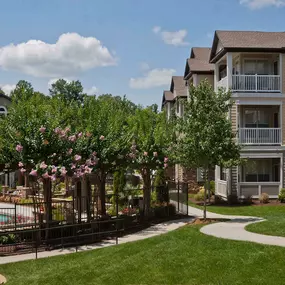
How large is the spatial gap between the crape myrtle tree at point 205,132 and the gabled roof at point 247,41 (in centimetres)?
797

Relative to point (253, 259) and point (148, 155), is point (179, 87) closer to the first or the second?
point (148, 155)

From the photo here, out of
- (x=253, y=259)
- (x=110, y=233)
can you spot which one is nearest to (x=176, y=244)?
(x=253, y=259)

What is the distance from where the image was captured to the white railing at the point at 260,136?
86.9 ft

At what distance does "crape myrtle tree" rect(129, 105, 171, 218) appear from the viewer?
64.7 feet

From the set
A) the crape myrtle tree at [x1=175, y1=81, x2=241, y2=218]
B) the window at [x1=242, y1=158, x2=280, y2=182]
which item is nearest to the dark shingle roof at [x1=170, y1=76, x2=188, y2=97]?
the window at [x1=242, y1=158, x2=280, y2=182]

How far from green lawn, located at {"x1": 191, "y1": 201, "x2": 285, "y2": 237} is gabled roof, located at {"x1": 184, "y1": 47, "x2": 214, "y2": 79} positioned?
12.5 m

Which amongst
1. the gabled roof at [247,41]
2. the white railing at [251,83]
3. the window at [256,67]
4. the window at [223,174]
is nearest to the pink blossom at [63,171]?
the white railing at [251,83]

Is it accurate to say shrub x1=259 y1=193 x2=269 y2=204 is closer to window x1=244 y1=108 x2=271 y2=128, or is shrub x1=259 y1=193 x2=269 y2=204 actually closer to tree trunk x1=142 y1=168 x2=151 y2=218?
window x1=244 y1=108 x2=271 y2=128

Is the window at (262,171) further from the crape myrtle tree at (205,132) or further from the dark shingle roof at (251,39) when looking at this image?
the crape myrtle tree at (205,132)

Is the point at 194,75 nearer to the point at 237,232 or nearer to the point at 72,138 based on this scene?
the point at 72,138

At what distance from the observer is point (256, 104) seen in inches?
1046

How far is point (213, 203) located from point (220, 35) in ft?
34.8

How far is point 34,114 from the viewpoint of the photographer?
16125mm

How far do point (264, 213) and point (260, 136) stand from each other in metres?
6.24
